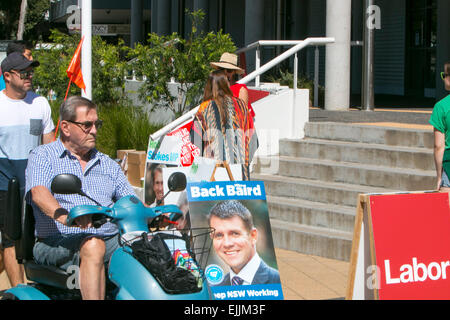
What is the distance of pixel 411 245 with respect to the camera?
18.4 ft

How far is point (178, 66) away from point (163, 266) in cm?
834

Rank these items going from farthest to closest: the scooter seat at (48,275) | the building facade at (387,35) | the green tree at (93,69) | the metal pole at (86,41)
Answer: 1. the building facade at (387,35)
2. the green tree at (93,69)
3. the metal pole at (86,41)
4. the scooter seat at (48,275)

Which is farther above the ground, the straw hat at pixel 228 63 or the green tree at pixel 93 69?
the green tree at pixel 93 69

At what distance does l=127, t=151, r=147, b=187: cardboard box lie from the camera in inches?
422

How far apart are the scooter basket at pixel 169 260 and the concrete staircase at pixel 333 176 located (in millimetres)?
4053

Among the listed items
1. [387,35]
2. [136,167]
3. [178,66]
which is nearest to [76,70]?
[136,167]

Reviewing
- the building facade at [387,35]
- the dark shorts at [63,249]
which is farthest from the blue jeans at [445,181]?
the building facade at [387,35]

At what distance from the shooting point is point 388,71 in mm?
23422

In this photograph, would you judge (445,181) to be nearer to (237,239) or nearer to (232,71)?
(237,239)

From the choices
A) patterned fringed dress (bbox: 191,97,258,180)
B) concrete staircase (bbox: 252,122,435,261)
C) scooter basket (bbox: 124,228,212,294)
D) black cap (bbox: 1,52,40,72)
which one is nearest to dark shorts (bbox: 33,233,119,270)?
scooter basket (bbox: 124,228,212,294)

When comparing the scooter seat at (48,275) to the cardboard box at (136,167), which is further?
the cardboard box at (136,167)

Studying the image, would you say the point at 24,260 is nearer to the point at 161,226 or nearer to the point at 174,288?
the point at 161,226

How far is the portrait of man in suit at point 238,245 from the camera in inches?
224

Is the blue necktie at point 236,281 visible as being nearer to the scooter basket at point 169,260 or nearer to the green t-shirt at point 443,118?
the scooter basket at point 169,260
